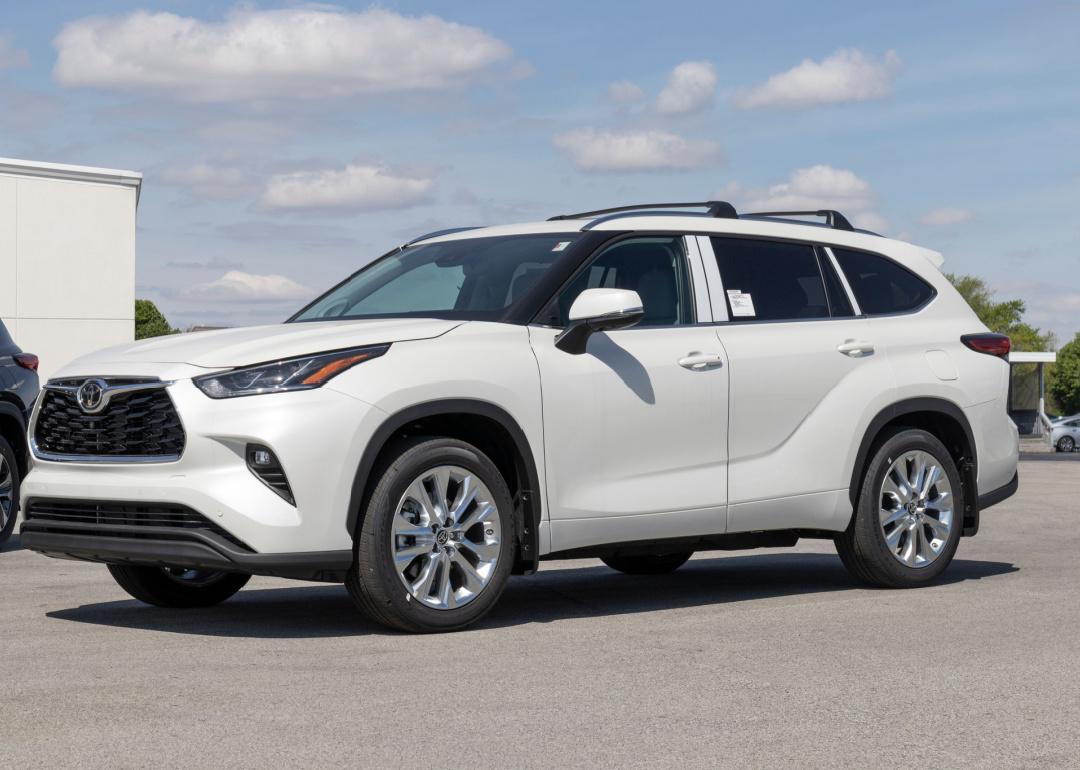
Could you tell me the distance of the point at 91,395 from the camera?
6.81 meters

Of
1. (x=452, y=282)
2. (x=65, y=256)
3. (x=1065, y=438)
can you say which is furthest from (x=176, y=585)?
(x=1065, y=438)

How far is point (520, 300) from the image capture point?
738 cm

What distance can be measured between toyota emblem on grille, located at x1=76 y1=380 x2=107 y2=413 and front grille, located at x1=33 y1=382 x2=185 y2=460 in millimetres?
34

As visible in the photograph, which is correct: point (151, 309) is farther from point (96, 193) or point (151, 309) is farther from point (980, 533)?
point (980, 533)

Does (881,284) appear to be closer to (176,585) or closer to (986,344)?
(986,344)

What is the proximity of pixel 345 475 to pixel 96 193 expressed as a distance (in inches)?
1238

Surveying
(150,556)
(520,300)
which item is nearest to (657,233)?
(520,300)

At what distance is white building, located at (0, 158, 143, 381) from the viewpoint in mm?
35125

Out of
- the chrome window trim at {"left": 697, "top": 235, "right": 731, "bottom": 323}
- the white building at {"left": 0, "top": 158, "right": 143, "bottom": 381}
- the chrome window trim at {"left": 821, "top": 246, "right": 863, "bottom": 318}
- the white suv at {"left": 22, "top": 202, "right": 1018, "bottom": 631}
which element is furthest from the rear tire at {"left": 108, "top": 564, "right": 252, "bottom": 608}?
the white building at {"left": 0, "top": 158, "right": 143, "bottom": 381}

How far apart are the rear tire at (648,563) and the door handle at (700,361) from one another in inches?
84.5

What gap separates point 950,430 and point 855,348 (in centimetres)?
100

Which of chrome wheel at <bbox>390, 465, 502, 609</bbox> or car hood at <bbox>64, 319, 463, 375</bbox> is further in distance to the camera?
chrome wheel at <bbox>390, 465, 502, 609</bbox>

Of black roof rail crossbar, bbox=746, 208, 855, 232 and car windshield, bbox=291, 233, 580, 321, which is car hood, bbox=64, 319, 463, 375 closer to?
car windshield, bbox=291, 233, 580, 321

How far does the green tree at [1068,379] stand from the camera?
400 ft
